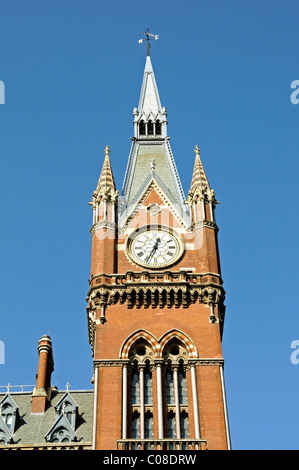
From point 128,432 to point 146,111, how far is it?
28567 mm

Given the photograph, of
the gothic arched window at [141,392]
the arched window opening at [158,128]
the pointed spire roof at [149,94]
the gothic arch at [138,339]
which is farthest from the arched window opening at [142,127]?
the gothic arched window at [141,392]

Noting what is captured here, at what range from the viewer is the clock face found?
5053cm

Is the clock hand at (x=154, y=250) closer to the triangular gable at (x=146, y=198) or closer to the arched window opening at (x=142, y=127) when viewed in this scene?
the triangular gable at (x=146, y=198)

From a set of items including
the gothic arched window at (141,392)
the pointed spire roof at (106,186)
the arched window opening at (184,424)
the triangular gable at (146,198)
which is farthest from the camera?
the pointed spire roof at (106,186)

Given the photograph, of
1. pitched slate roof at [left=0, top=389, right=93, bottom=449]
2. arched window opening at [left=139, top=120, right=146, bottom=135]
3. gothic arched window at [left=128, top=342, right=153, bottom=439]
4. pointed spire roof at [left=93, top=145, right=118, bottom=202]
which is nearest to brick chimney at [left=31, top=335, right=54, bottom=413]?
pitched slate roof at [left=0, top=389, right=93, bottom=449]

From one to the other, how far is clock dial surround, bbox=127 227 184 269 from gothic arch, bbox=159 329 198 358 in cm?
468

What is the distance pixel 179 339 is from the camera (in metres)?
46.6

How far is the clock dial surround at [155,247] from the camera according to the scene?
50.5 meters

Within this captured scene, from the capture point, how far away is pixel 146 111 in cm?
6556

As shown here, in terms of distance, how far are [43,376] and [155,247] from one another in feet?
30.4

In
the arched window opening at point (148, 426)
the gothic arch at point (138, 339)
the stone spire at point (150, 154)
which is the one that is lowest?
the arched window opening at point (148, 426)

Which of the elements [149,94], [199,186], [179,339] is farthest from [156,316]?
[149,94]

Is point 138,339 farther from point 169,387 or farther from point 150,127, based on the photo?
point 150,127
